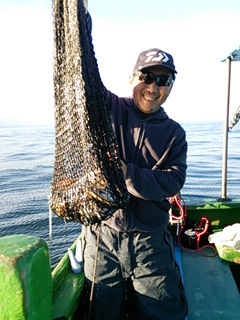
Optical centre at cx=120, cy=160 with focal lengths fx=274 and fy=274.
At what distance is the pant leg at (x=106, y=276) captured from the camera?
258 cm

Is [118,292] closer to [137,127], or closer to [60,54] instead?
[137,127]

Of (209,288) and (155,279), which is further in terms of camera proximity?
(209,288)

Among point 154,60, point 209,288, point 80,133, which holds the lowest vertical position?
point 209,288

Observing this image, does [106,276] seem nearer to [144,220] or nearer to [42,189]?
[144,220]

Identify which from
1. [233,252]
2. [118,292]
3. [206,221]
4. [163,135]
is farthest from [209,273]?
[163,135]

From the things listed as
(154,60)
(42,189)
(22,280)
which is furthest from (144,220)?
(42,189)

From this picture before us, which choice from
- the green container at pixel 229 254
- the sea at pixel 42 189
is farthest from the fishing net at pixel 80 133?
the green container at pixel 229 254

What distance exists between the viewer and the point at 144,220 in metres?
2.51

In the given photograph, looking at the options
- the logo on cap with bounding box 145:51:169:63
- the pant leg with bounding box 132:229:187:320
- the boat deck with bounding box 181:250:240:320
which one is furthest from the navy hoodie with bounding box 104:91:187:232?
the boat deck with bounding box 181:250:240:320

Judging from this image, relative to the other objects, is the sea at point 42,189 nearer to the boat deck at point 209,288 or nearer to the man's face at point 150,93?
the boat deck at point 209,288

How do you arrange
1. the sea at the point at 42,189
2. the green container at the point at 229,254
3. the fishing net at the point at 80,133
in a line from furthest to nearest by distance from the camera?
the sea at the point at 42,189
the green container at the point at 229,254
the fishing net at the point at 80,133

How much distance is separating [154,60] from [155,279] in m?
2.01

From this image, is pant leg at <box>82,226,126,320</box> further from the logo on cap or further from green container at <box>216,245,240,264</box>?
green container at <box>216,245,240,264</box>

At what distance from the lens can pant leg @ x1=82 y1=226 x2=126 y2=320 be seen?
258cm
